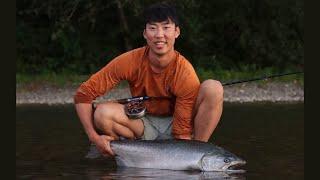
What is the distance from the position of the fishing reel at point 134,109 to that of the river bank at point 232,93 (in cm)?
916

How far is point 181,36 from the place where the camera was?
21109mm

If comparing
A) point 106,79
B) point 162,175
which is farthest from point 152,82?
point 162,175

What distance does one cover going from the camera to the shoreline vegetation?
16.5 metres

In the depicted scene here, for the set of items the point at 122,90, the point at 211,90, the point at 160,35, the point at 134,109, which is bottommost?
the point at 122,90

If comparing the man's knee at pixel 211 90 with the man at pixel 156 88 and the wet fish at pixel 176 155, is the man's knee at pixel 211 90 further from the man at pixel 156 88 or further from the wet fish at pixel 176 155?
the wet fish at pixel 176 155

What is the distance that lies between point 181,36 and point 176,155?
14869 mm

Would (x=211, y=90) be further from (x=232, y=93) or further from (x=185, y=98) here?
(x=232, y=93)

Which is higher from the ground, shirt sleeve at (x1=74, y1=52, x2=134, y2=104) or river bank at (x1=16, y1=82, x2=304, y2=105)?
shirt sleeve at (x1=74, y1=52, x2=134, y2=104)

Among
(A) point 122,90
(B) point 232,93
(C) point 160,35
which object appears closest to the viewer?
(C) point 160,35

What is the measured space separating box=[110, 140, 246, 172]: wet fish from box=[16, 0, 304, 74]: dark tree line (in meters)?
14.1

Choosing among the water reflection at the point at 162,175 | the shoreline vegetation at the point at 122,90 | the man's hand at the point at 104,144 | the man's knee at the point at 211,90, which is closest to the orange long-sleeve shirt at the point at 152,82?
the man's knee at the point at 211,90

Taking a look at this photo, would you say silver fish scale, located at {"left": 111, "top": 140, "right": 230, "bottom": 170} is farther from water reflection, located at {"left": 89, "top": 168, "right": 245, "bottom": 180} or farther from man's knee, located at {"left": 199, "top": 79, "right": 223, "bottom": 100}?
man's knee, located at {"left": 199, "top": 79, "right": 223, "bottom": 100}

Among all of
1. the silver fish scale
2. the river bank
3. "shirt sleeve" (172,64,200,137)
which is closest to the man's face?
"shirt sleeve" (172,64,200,137)

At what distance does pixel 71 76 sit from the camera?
64.9 feet
